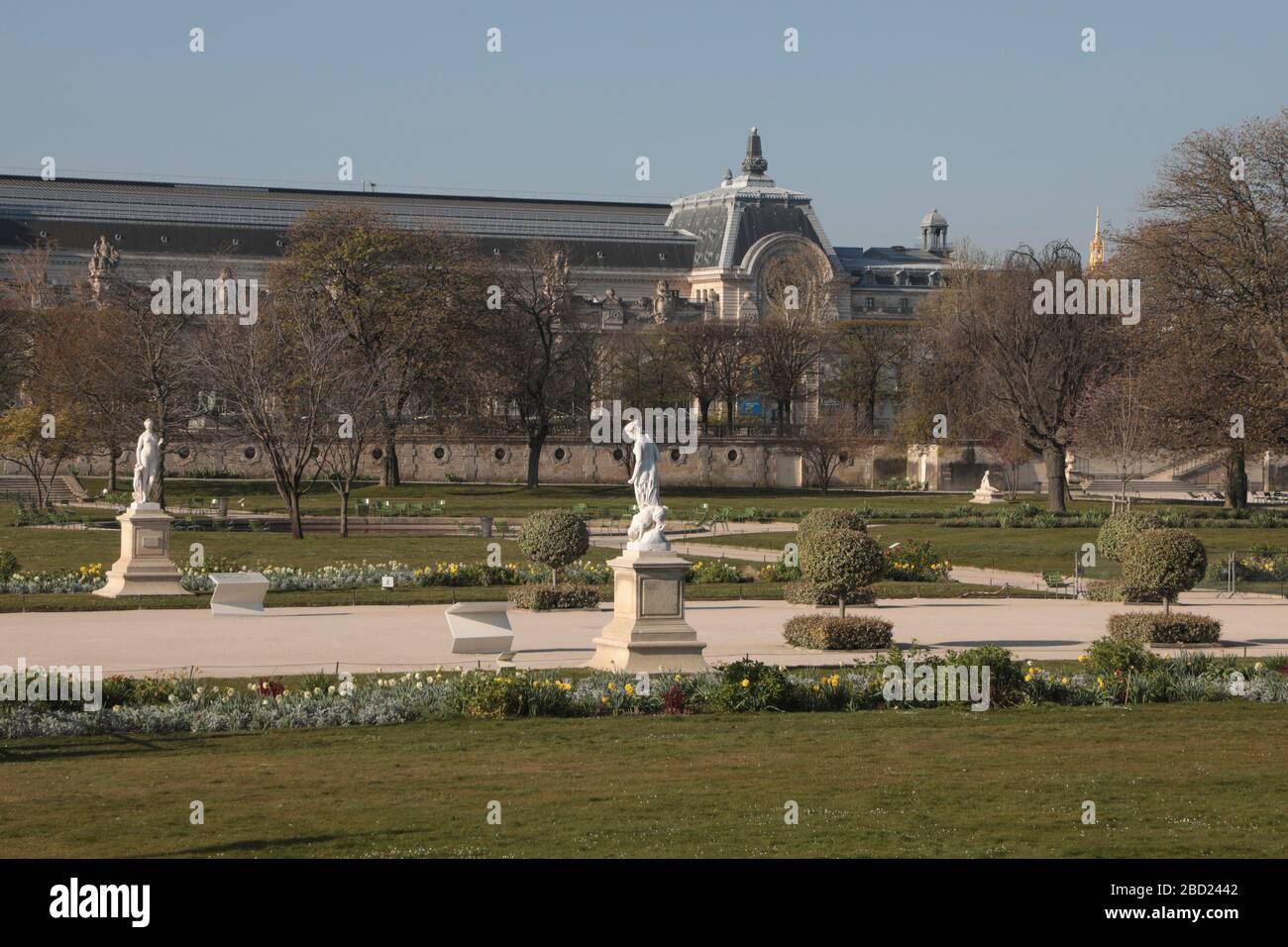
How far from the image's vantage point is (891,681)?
18.5 meters

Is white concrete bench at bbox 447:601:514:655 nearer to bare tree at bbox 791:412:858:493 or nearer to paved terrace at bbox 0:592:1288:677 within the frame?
paved terrace at bbox 0:592:1288:677

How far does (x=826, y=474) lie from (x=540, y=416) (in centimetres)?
1317

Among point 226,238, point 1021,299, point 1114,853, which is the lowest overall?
point 1114,853

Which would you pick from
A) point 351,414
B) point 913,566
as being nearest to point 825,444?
point 351,414

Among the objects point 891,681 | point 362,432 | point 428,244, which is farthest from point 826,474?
point 891,681

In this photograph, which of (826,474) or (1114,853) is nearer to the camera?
(1114,853)

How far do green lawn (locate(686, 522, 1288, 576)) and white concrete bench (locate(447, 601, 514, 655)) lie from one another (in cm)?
1707

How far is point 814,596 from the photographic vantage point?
1082 inches

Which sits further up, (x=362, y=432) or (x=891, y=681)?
(x=362, y=432)

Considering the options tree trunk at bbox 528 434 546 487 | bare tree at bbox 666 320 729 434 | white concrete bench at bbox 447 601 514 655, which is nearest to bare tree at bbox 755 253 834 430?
bare tree at bbox 666 320 729 434

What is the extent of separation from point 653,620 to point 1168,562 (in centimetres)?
973

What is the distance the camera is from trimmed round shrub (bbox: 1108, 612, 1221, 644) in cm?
2370
